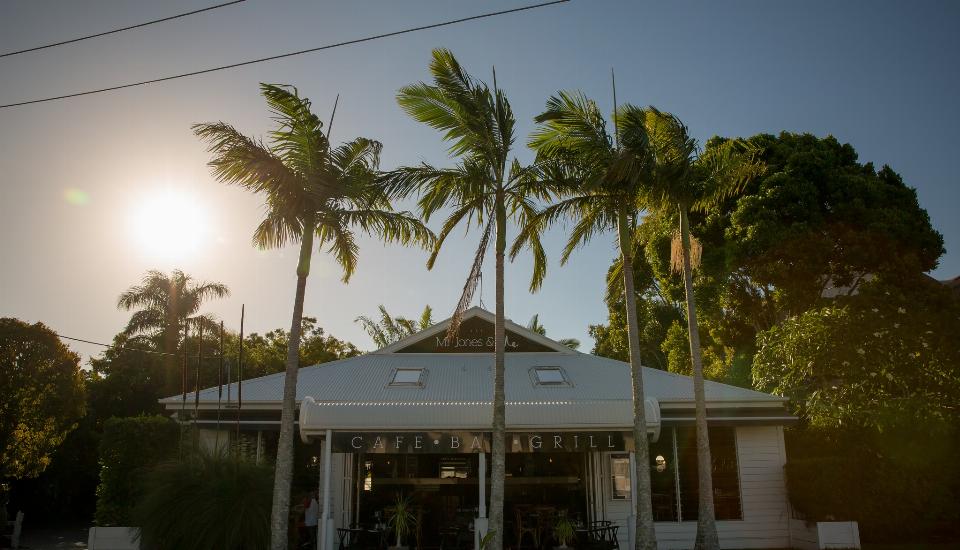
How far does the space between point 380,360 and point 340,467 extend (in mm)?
4122

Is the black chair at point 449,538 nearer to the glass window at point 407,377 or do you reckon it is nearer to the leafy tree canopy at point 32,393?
the glass window at point 407,377

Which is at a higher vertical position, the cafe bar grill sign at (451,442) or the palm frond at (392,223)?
the palm frond at (392,223)

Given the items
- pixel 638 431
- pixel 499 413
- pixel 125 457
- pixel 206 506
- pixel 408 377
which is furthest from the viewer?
pixel 408 377

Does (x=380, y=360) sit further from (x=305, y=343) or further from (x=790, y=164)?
(x=305, y=343)

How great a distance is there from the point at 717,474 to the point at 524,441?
5.76 meters

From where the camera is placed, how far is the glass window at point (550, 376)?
18016 mm

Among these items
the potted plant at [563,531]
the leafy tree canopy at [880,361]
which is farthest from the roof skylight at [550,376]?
the leafy tree canopy at [880,361]

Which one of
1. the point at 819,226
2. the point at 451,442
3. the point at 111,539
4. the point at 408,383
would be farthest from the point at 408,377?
the point at 819,226

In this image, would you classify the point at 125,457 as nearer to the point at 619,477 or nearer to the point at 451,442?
the point at 451,442

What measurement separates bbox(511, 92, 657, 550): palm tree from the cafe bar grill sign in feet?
4.18

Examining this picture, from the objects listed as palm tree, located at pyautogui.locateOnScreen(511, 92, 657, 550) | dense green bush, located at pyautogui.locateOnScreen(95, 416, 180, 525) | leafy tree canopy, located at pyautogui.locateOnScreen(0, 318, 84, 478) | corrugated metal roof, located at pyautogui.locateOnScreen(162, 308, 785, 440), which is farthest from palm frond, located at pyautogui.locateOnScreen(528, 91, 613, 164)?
leafy tree canopy, located at pyautogui.locateOnScreen(0, 318, 84, 478)

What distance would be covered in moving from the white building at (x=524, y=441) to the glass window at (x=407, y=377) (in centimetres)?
6

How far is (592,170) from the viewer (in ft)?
44.2

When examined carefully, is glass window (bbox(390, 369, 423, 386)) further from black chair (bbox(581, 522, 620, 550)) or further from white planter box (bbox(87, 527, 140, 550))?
white planter box (bbox(87, 527, 140, 550))
